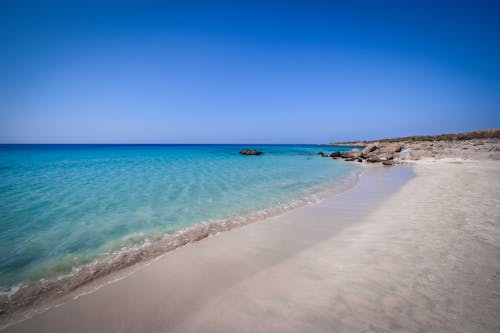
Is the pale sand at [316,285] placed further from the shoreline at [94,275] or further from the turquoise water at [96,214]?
the turquoise water at [96,214]

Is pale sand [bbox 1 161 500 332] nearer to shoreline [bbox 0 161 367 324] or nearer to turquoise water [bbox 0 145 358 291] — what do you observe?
shoreline [bbox 0 161 367 324]

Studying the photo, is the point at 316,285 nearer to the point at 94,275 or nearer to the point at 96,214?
the point at 94,275

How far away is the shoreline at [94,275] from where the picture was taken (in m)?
2.88

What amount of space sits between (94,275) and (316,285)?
163 inches

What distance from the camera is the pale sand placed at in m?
2.33

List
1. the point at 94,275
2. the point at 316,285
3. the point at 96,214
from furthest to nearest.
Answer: the point at 96,214 → the point at 94,275 → the point at 316,285

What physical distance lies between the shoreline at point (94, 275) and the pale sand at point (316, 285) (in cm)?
25

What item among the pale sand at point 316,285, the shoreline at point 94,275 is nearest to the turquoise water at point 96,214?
the shoreline at point 94,275

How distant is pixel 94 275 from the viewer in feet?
11.7

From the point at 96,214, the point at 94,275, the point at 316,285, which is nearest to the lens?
the point at 316,285

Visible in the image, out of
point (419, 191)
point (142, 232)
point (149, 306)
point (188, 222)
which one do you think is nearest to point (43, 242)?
point (142, 232)

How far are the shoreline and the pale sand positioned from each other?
245mm

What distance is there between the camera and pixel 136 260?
13.3 ft

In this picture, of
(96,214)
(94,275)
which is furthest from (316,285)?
(96,214)
